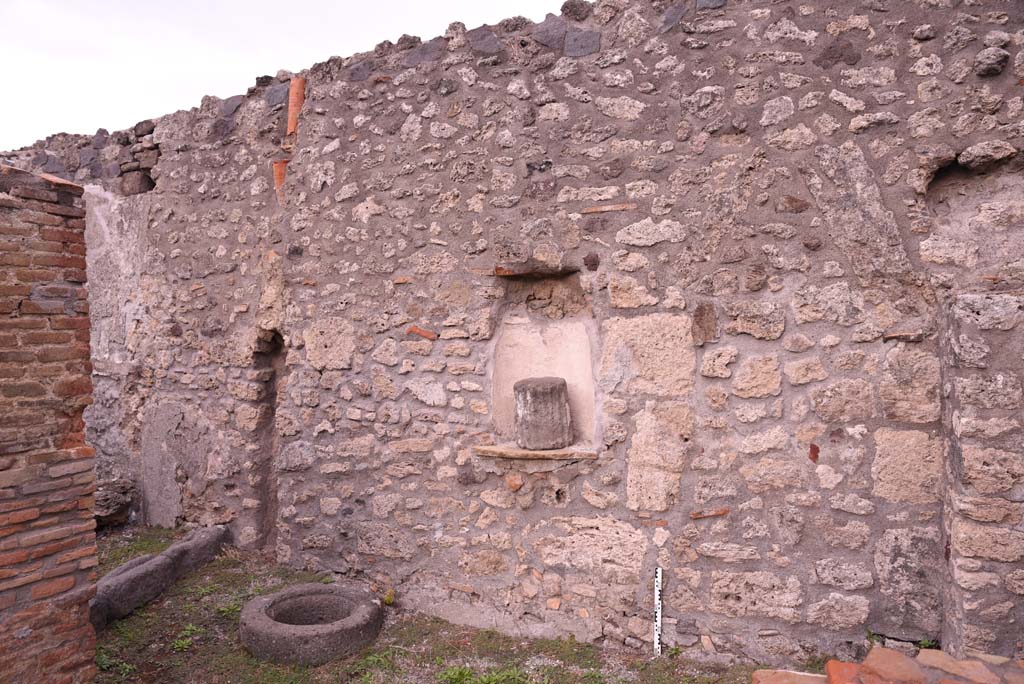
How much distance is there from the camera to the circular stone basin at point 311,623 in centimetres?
371

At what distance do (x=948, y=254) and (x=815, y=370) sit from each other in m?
0.79

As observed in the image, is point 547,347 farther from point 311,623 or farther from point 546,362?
point 311,623

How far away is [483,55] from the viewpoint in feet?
14.0

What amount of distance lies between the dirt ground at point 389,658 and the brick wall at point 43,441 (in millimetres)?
621

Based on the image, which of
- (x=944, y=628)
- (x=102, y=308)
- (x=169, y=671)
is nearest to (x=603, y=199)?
(x=944, y=628)

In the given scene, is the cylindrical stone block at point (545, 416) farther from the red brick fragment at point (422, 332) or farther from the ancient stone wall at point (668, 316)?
the red brick fragment at point (422, 332)

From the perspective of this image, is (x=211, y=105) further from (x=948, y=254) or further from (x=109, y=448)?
(x=948, y=254)

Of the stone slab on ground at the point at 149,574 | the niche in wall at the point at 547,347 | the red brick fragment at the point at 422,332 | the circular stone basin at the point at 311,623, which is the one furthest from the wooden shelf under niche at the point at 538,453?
the stone slab on ground at the point at 149,574

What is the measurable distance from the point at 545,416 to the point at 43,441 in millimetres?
2436

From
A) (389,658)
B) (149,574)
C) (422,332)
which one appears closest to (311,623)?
(389,658)

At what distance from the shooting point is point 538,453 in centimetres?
386

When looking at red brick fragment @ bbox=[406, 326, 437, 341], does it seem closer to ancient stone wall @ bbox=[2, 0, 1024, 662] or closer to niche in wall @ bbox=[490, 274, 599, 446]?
ancient stone wall @ bbox=[2, 0, 1024, 662]

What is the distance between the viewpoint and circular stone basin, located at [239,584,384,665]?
371 centimetres

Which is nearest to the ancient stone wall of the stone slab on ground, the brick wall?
the stone slab on ground
